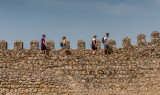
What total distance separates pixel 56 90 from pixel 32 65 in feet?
5.39

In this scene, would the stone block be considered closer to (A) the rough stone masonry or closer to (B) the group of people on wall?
(A) the rough stone masonry

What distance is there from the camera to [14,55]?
10.9m

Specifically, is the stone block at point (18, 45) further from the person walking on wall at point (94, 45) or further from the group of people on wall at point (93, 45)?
the person walking on wall at point (94, 45)

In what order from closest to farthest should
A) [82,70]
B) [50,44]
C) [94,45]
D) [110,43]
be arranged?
[82,70]
[94,45]
[50,44]
[110,43]

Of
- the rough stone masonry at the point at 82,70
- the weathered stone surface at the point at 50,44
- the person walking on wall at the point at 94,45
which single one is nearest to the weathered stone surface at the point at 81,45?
the rough stone masonry at the point at 82,70

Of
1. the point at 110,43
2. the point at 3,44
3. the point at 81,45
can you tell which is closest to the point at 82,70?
the point at 81,45

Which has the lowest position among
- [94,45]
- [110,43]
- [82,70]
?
[82,70]

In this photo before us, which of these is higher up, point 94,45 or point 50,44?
point 50,44

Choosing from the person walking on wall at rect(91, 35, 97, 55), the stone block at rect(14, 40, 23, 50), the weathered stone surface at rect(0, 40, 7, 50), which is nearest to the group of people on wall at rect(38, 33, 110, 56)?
the person walking on wall at rect(91, 35, 97, 55)

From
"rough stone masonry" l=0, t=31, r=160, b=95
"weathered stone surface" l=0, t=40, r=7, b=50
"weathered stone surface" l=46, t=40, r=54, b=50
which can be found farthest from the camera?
"weathered stone surface" l=46, t=40, r=54, b=50

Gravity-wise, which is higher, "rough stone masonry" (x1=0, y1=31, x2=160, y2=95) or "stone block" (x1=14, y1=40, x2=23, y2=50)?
"stone block" (x1=14, y1=40, x2=23, y2=50)

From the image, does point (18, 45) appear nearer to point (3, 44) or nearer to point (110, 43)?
point (3, 44)

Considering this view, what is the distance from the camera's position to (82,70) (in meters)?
10.8

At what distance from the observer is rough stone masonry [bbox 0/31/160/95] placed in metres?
10.6
